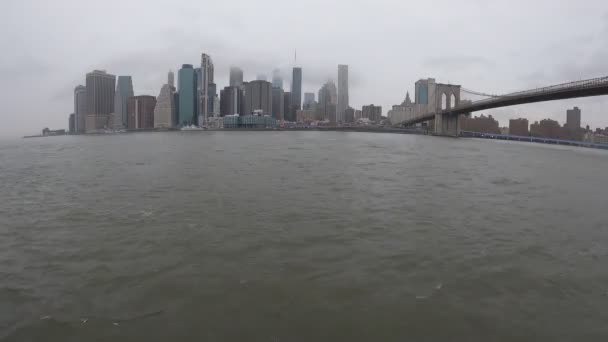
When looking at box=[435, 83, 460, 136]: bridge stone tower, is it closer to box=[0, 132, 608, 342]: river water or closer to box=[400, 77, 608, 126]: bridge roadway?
box=[400, 77, 608, 126]: bridge roadway

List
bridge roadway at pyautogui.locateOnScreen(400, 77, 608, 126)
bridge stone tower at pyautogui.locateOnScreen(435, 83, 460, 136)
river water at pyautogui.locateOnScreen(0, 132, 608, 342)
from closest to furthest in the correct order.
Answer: river water at pyautogui.locateOnScreen(0, 132, 608, 342) → bridge roadway at pyautogui.locateOnScreen(400, 77, 608, 126) → bridge stone tower at pyautogui.locateOnScreen(435, 83, 460, 136)

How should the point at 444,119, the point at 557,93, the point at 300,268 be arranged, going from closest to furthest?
the point at 300,268
the point at 557,93
the point at 444,119

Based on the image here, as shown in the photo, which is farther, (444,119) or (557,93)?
(444,119)

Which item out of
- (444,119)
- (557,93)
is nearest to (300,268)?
(557,93)

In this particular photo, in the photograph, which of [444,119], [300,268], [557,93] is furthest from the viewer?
[444,119]

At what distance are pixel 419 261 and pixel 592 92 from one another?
47832mm

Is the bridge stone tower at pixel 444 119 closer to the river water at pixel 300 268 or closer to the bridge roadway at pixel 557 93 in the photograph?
the bridge roadway at pixel 557 93

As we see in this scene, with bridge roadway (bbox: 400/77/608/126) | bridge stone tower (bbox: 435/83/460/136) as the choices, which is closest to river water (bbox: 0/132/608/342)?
bridge roadway (bbox: 400/77/608/126)

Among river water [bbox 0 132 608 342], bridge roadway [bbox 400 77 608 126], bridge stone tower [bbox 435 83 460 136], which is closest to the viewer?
river water [bbox 0 132 608 342]

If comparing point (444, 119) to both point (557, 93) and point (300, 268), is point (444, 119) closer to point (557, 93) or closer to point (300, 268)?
point (557, 93)

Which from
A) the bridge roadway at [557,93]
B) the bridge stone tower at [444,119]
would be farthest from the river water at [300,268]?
the bridge stone tower at [444,119]

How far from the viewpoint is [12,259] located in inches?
226

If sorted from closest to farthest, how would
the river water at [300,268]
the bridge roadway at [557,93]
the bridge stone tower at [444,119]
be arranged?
the river water at [300,268] < the bridge roadway at [557,93] < the bridge stone tower at [444,119]

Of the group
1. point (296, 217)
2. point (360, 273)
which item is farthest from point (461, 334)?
point (296, 217)
